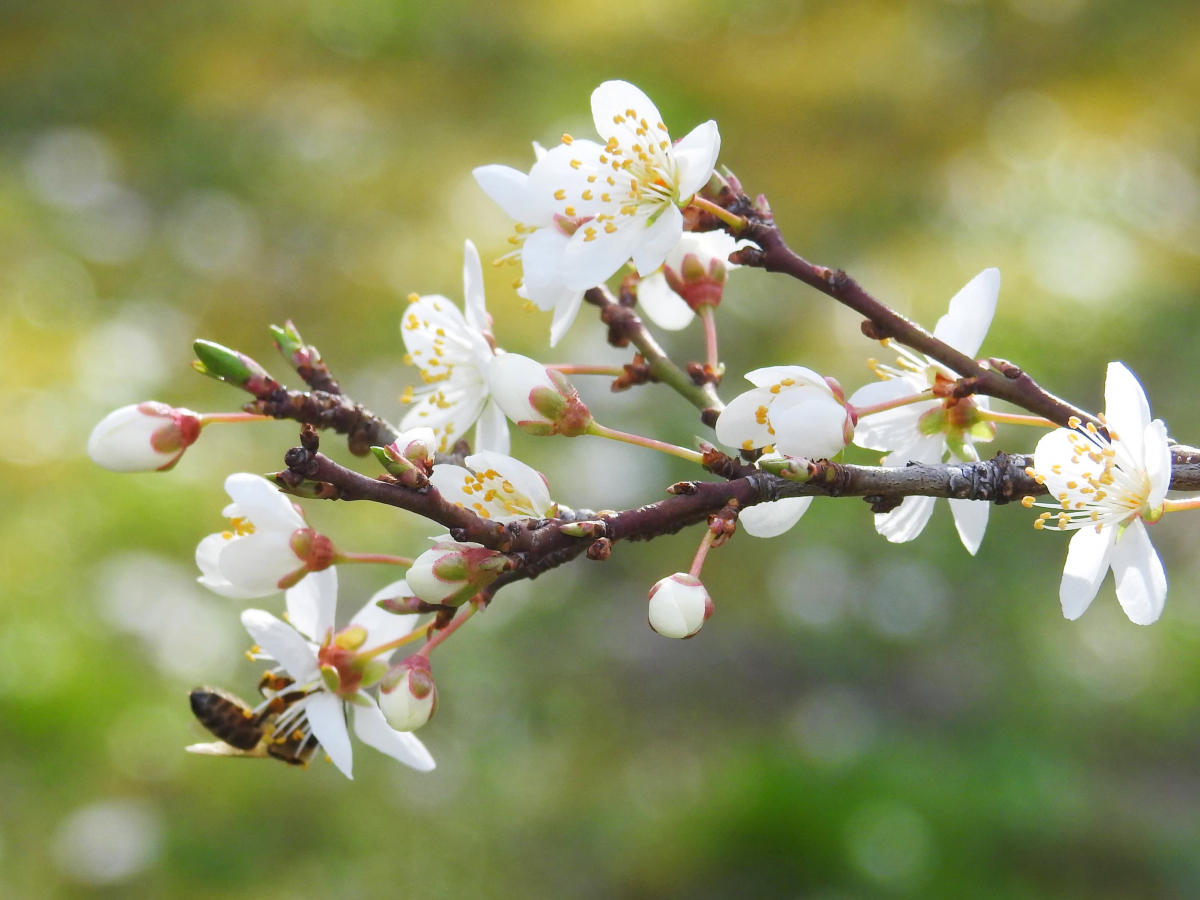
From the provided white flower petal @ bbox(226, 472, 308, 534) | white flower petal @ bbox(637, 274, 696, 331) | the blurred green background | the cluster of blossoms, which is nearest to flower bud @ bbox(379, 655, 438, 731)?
the cluster of blossoms

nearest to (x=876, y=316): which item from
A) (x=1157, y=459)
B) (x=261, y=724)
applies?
(x=1157, y=459)

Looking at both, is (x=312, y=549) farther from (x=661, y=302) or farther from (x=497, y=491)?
(x=661, y=302)

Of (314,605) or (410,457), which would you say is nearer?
(410,457)

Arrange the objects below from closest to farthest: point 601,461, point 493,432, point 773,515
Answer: point 773,515
point 493,432
point 601,461

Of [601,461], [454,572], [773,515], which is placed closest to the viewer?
[454,572]

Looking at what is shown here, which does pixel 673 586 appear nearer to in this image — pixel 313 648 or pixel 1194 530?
pixel 313 648
